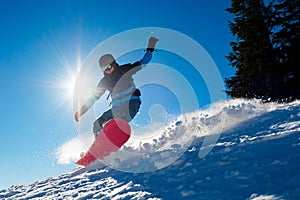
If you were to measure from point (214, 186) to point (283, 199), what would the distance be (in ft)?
3.28

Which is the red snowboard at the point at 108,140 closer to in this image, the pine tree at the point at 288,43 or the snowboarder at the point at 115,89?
the snowboarder at the point at 115,89

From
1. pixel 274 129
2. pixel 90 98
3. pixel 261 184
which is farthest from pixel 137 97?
pixel 261 184

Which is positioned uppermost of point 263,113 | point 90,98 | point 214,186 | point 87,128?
point 90,98

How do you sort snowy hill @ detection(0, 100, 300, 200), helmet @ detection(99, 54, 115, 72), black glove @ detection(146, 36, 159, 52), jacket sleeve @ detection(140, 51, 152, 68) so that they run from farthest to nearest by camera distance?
jacket sleeve @ detection(140, 51, 152, 68) → black glove @ detection(146, 36, 159, 52) → helmet @ detection(99, 54, 115, 72) → snowy hill @ detection(0, 100, 300, 200)

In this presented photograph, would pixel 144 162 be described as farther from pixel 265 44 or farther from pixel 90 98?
pixel 265 44

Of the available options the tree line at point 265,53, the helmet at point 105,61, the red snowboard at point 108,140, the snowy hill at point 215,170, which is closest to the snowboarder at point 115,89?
the helmet at point 105,61

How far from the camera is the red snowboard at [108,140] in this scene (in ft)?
25.4

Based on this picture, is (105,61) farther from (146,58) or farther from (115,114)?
(115,114)

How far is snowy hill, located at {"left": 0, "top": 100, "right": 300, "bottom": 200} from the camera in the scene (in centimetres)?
346

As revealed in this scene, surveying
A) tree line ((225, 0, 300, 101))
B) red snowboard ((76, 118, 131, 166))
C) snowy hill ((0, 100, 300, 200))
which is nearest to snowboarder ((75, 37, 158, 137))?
red snowboard ((76, 118, 131, 166))

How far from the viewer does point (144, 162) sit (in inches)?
225

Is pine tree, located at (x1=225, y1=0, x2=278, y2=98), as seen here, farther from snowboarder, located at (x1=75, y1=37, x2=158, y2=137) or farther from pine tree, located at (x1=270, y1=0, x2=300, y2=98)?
snowboarder, located at (x1=75, y1=37, x2=158, y2=137)

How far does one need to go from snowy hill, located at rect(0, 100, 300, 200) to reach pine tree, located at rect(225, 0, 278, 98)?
9575mm

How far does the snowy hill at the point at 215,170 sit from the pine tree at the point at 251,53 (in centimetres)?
957
